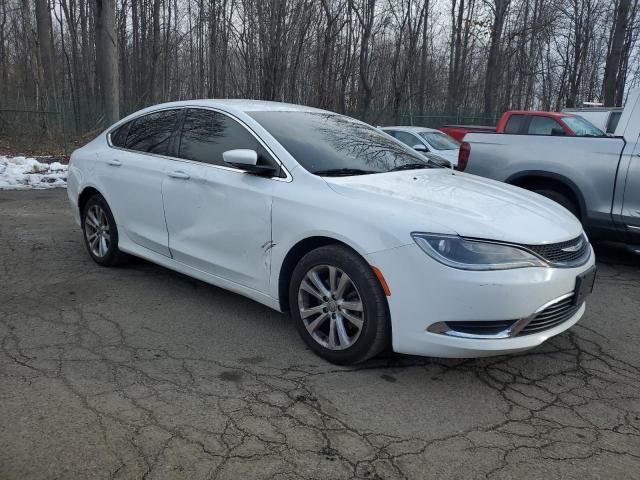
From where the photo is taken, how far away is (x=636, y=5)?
76.5 ft

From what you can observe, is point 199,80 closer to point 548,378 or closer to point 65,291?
point 65,291

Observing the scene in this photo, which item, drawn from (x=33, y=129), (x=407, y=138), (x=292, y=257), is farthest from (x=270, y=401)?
(x=33, y=129)

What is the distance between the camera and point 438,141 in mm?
12438

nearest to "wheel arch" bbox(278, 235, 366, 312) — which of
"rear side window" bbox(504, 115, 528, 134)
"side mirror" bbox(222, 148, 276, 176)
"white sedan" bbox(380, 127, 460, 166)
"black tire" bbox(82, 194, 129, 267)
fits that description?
"side mirror" bbox(222, 148, 276, 176)

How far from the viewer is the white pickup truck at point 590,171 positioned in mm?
5625

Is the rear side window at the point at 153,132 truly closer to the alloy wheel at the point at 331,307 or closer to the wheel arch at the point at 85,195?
the wheel arch at the point at 85,195

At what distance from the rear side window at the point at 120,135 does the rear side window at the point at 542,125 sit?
7.86m

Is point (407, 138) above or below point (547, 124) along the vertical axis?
below

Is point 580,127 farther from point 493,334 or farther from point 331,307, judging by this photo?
point 331,307

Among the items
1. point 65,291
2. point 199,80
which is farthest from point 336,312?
point 199,80

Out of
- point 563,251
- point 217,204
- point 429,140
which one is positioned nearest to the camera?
point 563,251

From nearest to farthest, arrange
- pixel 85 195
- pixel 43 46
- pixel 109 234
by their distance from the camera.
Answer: pixel 109 234, pixel 85 195, pixel 43 46

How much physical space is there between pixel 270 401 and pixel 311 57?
2282 cm

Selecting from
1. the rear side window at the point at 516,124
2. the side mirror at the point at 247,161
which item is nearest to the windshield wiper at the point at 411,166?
the side mirror at the point at 247,161
